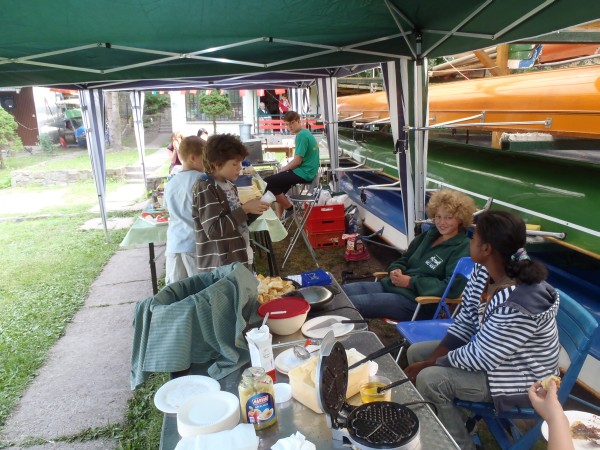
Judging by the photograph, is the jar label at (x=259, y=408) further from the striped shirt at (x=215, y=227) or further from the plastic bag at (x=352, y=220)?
the plastic bag at (x=352, y=220)

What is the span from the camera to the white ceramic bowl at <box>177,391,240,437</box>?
54.0 inches

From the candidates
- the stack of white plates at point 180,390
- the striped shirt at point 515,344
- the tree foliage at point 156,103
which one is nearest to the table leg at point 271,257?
the striped shirt at point 515,344

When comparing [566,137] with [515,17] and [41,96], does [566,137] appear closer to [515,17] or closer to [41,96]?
[515,17]

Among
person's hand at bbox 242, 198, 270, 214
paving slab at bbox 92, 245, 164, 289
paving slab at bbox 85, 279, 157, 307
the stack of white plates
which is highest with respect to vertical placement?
person's hand at bbox 242, 198, 270, 214

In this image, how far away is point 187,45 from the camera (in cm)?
385

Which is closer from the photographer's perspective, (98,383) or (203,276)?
(203,276)

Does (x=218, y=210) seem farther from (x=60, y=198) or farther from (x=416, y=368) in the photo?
(x=60, y=198)

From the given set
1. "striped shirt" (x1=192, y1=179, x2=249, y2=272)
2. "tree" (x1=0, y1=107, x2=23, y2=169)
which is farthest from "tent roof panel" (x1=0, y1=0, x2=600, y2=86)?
"tree" (x1=0, y1=107, x2=23, y2=169)

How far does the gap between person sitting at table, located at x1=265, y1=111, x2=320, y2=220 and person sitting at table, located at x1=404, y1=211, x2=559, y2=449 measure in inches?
182

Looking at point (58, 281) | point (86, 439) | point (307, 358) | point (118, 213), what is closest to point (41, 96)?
point (118, 213)

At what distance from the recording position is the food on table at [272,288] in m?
2.33

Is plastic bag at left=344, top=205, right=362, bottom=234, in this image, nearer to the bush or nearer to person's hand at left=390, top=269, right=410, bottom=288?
person's hand at left=390, top=269, right=410, bottom=288

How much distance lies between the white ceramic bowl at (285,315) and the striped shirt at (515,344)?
76 cm

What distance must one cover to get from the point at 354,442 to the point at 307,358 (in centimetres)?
59
